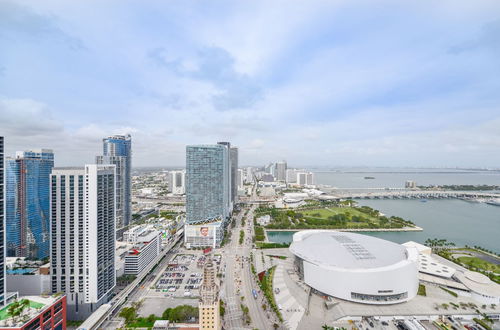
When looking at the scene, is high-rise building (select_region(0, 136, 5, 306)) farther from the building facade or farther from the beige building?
the beige building

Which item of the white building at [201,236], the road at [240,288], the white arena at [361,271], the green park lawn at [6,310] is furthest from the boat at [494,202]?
the green park lawn at [6,310]

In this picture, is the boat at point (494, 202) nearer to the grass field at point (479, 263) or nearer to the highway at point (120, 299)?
the grass field at point (479, 263)

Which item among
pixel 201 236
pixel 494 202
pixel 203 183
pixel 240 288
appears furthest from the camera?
pixel 494 202

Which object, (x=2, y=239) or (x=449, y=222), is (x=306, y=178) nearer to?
(x=449, y=222)

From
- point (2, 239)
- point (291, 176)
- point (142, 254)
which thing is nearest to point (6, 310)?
point (2, 239)

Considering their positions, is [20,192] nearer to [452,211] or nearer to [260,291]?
[260,291]

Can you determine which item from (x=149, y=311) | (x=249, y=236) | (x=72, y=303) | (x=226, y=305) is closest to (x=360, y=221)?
(x=249, y=236)

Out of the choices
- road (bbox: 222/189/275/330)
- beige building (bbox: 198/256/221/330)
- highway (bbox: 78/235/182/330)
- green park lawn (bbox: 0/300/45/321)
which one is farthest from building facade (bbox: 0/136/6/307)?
road (bbox: 222/189/275/330)
